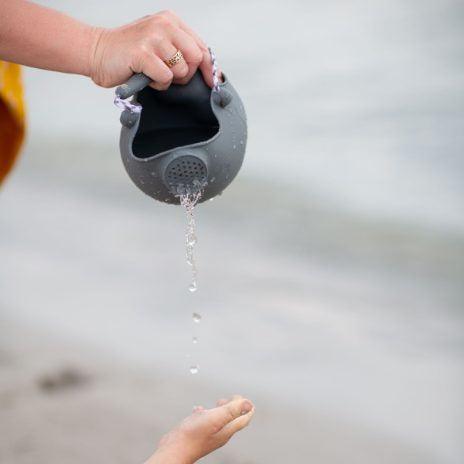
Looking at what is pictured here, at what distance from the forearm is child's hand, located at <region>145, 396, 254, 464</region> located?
21.4 inches

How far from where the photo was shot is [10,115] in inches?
72.6

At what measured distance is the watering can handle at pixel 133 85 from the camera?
1.15 m

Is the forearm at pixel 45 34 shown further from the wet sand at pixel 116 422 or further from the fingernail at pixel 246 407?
the wet sand at pixel 116 422

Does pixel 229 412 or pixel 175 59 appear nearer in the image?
pixel 175 59

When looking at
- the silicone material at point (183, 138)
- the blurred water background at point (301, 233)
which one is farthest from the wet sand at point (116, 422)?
the silicone material at point (183, 138)

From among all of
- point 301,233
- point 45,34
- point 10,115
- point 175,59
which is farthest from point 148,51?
point 301,233

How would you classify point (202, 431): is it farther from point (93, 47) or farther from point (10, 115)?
point (10, 115)

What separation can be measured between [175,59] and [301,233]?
2.18m

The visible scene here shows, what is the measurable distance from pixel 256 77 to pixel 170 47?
3519 millimetres

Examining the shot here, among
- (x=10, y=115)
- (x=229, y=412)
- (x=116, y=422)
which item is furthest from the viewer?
(x=116, y=422)

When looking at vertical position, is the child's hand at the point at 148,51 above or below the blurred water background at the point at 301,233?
below

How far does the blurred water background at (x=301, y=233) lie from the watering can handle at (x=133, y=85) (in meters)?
1.42

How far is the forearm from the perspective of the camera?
1.22 metres

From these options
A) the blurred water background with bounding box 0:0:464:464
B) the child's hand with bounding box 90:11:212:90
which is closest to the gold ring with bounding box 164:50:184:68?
the child's hand with bounding box 90:11:212:90
